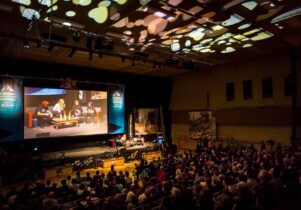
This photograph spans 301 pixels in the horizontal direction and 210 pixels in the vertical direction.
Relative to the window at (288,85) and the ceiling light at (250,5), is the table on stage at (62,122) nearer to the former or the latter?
the ceiling light at (250,5)

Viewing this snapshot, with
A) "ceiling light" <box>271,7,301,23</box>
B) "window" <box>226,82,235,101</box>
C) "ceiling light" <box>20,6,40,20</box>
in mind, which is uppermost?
"ceiling light" <box>271,7,301,23</box>

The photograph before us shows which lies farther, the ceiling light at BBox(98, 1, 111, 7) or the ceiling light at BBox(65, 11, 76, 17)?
the ceiling light at BBox(65, 11, 76, 17)

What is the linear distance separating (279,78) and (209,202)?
1019 centimetres

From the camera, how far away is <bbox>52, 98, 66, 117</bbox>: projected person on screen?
40.9 feet

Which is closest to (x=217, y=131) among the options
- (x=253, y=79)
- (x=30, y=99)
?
(x=253, y=79)

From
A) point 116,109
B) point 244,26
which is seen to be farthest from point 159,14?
point 116,109

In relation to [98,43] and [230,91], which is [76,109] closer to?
[98,43]

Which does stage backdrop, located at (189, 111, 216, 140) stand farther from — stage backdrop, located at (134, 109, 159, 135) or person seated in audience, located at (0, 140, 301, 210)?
person seated in audience, located at (0, 140, 301, 210)

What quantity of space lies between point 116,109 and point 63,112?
3.19 m

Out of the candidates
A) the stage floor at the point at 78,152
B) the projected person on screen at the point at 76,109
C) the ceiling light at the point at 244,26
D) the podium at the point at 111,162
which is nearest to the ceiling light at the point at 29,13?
the ceiling light at the point at 244,26

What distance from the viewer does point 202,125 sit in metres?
15.7

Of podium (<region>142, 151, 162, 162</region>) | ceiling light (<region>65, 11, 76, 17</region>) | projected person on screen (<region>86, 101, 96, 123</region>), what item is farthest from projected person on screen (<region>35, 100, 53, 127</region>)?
ceiling light (<region>65, 11, 76, 17</region>)

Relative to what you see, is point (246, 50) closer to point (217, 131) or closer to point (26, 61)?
point (217, 131)

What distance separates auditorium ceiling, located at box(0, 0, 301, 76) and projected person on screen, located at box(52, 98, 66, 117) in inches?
97.1
